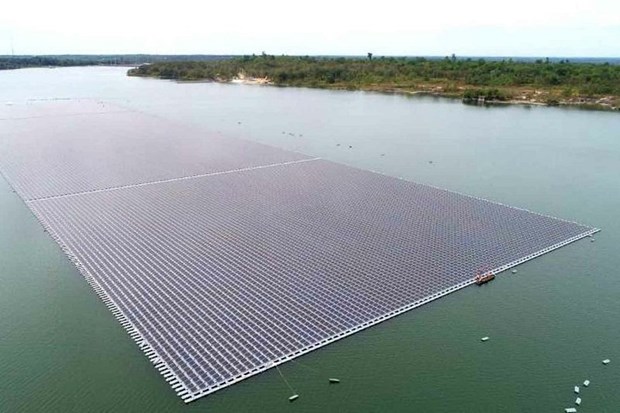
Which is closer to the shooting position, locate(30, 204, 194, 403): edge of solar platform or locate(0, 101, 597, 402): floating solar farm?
locate(30, 204, 194, 403): edge of solar platform

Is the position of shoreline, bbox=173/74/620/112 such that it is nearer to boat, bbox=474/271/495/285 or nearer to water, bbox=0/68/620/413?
water, bbox=0/68/620/413

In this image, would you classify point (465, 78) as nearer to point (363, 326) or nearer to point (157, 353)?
point (363, 326)

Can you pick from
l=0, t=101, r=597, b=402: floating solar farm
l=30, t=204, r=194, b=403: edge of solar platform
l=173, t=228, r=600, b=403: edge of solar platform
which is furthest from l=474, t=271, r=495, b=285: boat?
l=30, t=204, r=194, b=403: edge of solar platform

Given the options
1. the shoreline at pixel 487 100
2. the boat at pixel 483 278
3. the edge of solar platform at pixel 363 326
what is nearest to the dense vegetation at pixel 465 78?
the shoreline at pixel 487 100

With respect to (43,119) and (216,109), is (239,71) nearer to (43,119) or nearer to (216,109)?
(216,109)

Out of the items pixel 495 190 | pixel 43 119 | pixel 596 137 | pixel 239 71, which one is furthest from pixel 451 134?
pixel 239 71

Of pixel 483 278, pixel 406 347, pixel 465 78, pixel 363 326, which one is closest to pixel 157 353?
pixel 363 326
